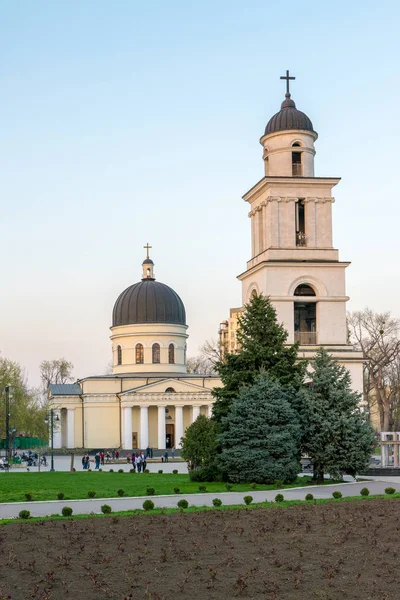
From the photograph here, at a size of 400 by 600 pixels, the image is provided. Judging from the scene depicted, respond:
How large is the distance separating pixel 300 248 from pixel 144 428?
1331 inches

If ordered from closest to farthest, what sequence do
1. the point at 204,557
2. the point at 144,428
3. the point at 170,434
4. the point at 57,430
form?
the point at 204,557
the point at 144,428
the point at 170,434
the point at 57,430

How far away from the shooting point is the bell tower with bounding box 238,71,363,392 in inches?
1845

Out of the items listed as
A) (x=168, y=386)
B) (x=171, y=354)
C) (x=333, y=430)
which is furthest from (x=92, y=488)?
(x=171, y=354)

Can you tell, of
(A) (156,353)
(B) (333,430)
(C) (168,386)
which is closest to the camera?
(B) (333,430)

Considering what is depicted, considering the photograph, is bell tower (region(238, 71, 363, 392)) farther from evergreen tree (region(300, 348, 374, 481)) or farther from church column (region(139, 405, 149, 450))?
church column (region(139, 405, 149, 450))

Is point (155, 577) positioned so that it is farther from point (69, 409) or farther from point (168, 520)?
point (69, 409)

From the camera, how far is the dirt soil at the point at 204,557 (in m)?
12.4

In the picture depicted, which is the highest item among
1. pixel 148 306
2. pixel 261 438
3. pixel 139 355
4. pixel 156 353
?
pixel 148 306

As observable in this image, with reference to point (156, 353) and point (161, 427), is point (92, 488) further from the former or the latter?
point (156, 353)

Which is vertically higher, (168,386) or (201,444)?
(168,386)

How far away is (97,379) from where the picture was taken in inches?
3110

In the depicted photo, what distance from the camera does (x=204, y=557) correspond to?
14.8m

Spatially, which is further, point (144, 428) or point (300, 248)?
point (144, 428)

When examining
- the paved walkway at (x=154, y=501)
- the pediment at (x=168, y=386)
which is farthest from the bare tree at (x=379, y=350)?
the paved walkway at (x=154, y=501)
